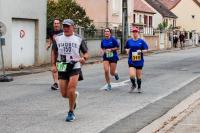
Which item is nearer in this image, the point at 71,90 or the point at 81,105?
the point at 71,90

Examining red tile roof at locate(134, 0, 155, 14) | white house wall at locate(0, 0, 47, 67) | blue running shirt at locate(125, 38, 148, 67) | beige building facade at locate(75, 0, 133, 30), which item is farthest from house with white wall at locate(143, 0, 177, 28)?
blue running shirt at locate(125, 38, 148, 67)

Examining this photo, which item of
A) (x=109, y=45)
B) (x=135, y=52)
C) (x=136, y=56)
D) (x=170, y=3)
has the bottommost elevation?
(x=136, y=56)

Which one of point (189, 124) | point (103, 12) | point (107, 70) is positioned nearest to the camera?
point (189, 124)

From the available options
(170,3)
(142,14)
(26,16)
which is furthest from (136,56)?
(170,3)

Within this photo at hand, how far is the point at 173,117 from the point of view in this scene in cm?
1192

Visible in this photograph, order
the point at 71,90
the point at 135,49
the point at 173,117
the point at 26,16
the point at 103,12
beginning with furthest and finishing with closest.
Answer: the point at 103,12 < the point at 26,16 < the point at 135,49 < the point at 173,117 < the point at 71,90

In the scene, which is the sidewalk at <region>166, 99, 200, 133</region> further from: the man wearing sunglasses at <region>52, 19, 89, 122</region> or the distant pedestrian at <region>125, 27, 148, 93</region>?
the distant pedestrian at <region>125, 27, 148, 93</region>

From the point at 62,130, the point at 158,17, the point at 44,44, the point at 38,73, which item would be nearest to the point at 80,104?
the point at 62,130

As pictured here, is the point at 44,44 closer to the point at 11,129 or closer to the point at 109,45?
the point at 109,45

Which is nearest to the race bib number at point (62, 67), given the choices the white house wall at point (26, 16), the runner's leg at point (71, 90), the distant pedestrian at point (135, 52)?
the runner's leg at point (71, 90)

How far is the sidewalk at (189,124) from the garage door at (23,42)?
53.5 ft

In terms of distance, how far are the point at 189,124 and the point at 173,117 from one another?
3.25 ft

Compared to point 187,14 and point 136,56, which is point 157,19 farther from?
point 136,56

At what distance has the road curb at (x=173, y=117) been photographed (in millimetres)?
10523
